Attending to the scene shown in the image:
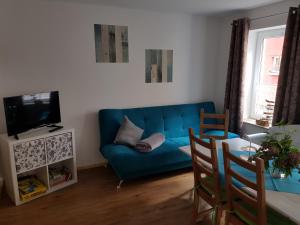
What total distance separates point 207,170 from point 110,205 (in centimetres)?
129

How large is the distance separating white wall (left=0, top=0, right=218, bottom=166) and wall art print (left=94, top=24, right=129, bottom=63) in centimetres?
8

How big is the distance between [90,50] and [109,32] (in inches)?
14.9

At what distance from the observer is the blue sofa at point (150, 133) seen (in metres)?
2.97

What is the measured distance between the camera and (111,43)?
3.42m

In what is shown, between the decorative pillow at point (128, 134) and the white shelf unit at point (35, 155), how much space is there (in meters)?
0.64

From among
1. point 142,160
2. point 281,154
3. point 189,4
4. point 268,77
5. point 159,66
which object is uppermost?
point 189,4

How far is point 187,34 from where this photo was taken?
13.0 feet

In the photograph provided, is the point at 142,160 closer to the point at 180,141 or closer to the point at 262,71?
the point at 180,141

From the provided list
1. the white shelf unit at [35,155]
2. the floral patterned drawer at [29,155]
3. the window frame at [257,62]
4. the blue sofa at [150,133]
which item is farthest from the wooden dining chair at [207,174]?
the window frame at [257,62]

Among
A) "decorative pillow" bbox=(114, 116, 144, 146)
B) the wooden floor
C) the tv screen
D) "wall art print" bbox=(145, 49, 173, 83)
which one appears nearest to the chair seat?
the wooden floor

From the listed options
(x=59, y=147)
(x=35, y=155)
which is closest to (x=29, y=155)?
(x=35, y=155)

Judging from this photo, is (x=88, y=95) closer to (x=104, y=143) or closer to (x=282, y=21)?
(x=104, y=143)

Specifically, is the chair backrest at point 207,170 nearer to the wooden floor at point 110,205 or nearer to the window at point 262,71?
the wooden floor at point 110,205

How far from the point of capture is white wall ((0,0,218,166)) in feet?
9.66
